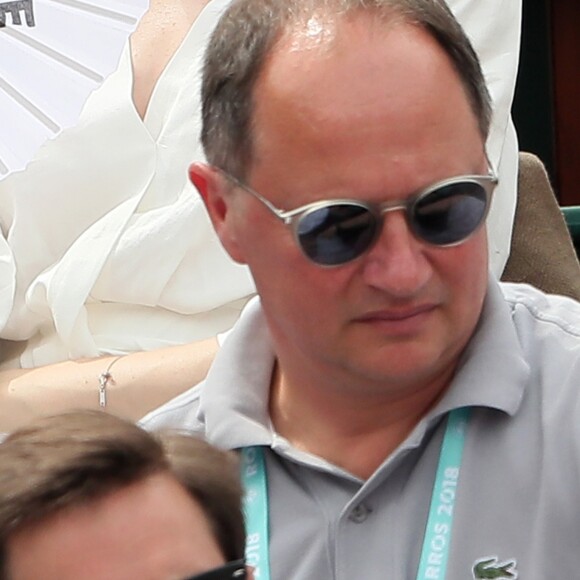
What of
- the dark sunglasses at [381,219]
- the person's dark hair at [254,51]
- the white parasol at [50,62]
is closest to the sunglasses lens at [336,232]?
the dark sunglasses at [381,219]

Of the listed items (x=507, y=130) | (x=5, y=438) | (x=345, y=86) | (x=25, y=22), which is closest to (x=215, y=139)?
(x=345, y=86)

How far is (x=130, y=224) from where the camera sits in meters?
1.93

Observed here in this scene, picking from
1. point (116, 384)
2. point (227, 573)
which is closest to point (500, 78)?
point (116, 384)

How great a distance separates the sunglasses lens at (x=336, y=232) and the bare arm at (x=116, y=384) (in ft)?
1.89

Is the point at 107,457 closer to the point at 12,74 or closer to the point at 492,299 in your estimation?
the point at 492,299

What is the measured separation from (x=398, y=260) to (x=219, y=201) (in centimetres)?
24

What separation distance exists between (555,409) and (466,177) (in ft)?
0.67

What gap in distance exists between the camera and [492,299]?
1335mm

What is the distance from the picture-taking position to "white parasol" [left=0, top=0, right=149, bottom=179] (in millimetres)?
1638

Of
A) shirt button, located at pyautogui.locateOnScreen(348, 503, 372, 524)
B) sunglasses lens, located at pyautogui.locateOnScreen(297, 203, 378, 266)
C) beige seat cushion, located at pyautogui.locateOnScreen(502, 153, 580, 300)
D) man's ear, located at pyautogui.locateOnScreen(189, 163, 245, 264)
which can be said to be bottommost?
beige seat cushion, located at pyautogui.locateOnScreen(502, 153, 580, 300)

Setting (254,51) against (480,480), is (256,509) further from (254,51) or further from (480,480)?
(254,51)

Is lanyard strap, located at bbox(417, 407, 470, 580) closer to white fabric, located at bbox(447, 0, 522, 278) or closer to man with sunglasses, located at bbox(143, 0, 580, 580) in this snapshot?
man with sunglasses, located at bbox(143, 0, 580, 580)

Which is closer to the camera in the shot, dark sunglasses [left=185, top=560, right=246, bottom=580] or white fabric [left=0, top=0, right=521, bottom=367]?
dark sunglasses [left=185, top=560, right=246, bottom=580]

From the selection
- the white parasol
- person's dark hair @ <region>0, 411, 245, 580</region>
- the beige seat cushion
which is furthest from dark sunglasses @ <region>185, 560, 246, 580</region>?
the beige seat cushion
